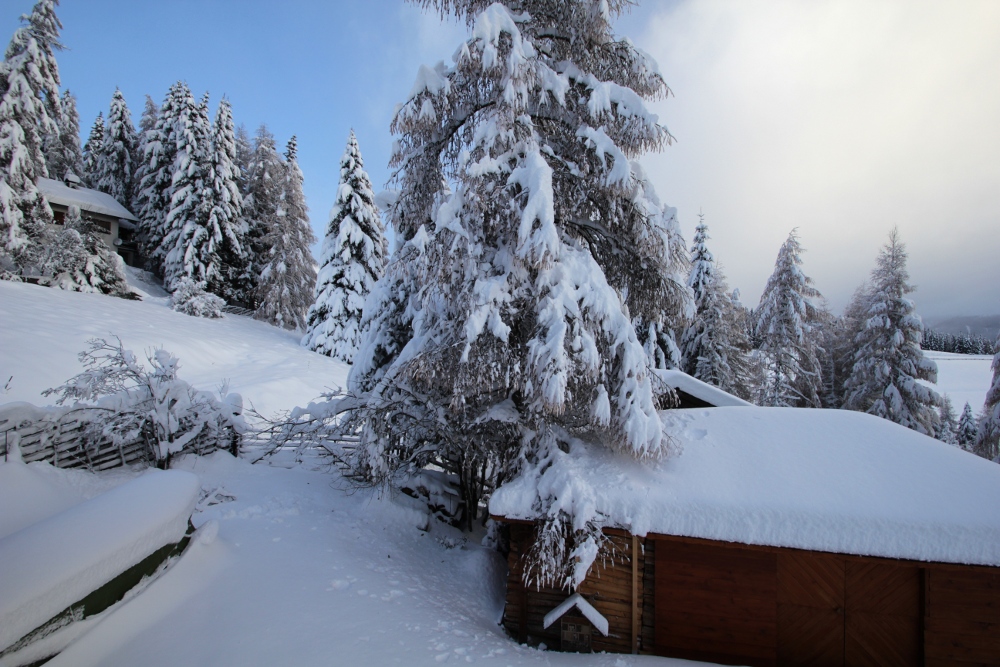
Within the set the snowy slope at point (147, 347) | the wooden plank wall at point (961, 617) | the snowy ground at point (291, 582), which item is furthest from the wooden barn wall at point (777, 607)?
the snowy slope at point (147, 347)

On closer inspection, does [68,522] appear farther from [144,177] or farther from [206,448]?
[144,177]

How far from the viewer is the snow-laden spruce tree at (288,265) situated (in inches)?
1081

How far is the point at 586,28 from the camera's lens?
7836 millimetres

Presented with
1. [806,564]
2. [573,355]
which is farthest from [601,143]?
[806,564]

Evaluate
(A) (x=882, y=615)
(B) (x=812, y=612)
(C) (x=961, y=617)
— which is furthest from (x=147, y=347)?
(C) (x=961, y=617)

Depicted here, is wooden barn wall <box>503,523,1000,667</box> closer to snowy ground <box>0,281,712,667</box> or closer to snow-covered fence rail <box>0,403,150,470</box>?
snowy ground <box>0,281,712,667</box>

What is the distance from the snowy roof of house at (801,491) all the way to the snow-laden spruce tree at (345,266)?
1887 centimetres

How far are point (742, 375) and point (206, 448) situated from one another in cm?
2197

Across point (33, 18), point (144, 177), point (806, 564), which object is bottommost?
point (806, 564)

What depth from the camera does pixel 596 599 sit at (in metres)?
7.08

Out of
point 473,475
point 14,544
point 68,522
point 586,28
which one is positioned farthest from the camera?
point 473,475

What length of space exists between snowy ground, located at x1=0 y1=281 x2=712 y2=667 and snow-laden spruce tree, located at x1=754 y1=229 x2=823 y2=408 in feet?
55.6

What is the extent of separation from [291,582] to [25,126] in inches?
1075

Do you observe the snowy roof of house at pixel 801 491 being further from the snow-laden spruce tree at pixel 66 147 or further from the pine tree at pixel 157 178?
the snow-laden spruce tree at pixel 66 147
